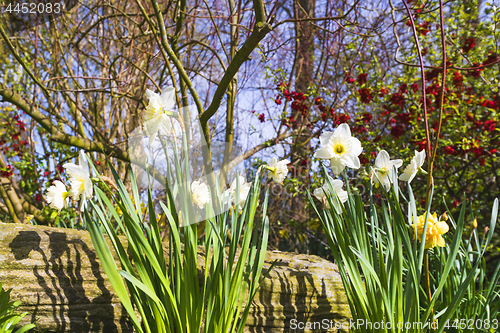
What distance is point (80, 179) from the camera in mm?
1137

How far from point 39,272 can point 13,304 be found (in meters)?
0.22

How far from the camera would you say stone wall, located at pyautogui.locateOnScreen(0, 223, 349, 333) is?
4.22ft

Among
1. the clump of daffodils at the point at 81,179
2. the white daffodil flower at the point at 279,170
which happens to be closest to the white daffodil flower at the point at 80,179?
the clump of daffodils at the point at 81,179

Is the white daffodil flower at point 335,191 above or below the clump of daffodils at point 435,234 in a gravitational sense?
above

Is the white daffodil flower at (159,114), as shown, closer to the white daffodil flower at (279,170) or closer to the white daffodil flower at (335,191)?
the white daffodil flower at (279,170)

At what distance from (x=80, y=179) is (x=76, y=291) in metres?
0.54

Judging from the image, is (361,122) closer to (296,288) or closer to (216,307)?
(296,288)

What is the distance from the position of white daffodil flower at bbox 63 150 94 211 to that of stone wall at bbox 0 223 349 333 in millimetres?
441

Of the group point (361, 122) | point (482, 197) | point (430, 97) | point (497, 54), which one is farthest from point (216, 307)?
point (482, 197)

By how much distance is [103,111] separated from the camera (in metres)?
3.80

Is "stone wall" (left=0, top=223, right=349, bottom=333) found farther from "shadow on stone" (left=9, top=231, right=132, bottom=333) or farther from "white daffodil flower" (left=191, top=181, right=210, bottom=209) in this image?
"white daffodil flower" (left=191, top=181, right=210, bottom=209)

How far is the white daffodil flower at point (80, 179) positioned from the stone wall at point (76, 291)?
0.44m

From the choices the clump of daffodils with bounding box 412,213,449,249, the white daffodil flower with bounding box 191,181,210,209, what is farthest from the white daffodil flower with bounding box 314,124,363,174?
the white daffodil flower with bounding box 191,181,210,209

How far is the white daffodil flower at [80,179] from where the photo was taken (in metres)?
1.11
